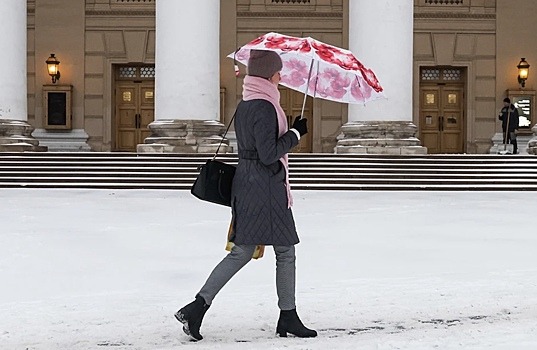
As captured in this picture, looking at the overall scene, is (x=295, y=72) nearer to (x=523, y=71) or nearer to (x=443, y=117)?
(x=523, y=71)

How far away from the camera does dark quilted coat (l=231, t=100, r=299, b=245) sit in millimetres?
5336

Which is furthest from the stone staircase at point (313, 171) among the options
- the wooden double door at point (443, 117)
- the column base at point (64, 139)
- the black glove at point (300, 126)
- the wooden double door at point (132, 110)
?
the black glove at point (300, 126)

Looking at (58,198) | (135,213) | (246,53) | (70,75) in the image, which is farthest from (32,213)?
(70,75)

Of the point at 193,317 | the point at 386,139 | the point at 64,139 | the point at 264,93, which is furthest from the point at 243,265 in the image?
the point at 64,139

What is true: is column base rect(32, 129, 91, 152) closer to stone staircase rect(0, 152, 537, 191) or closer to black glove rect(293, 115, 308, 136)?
stone staircase rect(0, 152, 537, 191)

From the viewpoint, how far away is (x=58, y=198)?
1603 centimetres

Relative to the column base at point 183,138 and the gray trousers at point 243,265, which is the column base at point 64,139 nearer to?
the column base at point 183,138

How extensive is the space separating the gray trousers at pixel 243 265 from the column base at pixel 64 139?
2378 cm

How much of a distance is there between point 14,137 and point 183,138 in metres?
4.48

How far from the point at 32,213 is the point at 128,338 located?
26.8 ft

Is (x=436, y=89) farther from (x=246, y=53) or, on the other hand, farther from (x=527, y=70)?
(x=246, y=53)

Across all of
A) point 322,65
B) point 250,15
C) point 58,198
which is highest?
point 250,15

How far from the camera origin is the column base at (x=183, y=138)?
70.3 ft

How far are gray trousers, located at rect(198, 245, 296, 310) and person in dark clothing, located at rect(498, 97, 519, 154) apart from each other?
21867mm
